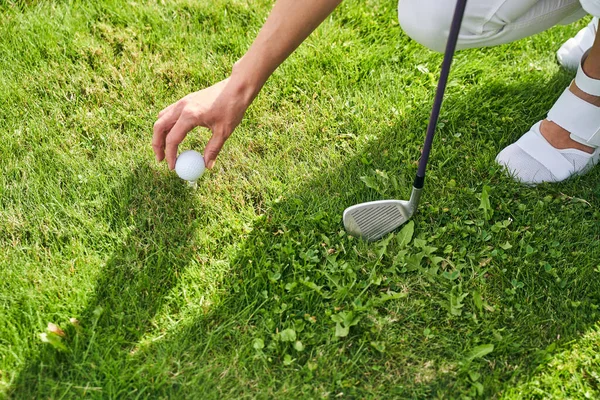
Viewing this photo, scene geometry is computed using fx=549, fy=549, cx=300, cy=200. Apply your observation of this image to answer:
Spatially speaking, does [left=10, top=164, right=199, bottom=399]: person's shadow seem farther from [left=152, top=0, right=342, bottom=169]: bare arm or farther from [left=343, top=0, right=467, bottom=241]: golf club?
[left=343, top=0, right=467, bottom=241]: golf club

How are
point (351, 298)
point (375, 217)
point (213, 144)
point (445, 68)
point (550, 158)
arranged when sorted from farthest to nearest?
point (550, 158), point (375, 217), point (351, 298), point (213, 144), point (445, 68)

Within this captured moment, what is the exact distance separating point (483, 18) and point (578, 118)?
0.78m

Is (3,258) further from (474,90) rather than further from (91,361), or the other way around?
(474,90)

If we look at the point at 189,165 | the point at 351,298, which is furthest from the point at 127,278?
the point at 351,298

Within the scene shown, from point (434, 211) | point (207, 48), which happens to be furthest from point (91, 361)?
point (207, 48)

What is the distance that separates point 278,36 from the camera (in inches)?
85.8

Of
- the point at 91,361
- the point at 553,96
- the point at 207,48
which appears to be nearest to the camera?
the point at 91,361

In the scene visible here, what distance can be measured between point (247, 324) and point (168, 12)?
7.74ft

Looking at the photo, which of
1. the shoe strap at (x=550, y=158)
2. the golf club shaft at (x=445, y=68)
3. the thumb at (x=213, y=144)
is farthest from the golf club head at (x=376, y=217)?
the shoe strap at (x=550, y=158)

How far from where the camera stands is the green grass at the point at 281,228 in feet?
7.70

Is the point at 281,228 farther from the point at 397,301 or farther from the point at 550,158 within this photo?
the point at 550,158

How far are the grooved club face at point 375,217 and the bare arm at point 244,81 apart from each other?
75 cm

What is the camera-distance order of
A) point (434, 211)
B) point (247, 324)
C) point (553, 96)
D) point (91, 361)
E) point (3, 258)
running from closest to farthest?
1. point (91, 361)
2. point (247, 324)
3. point (3, 258)
4. point (434, 211)
5. point (553, 96)

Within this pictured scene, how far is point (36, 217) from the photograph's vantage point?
278cm
